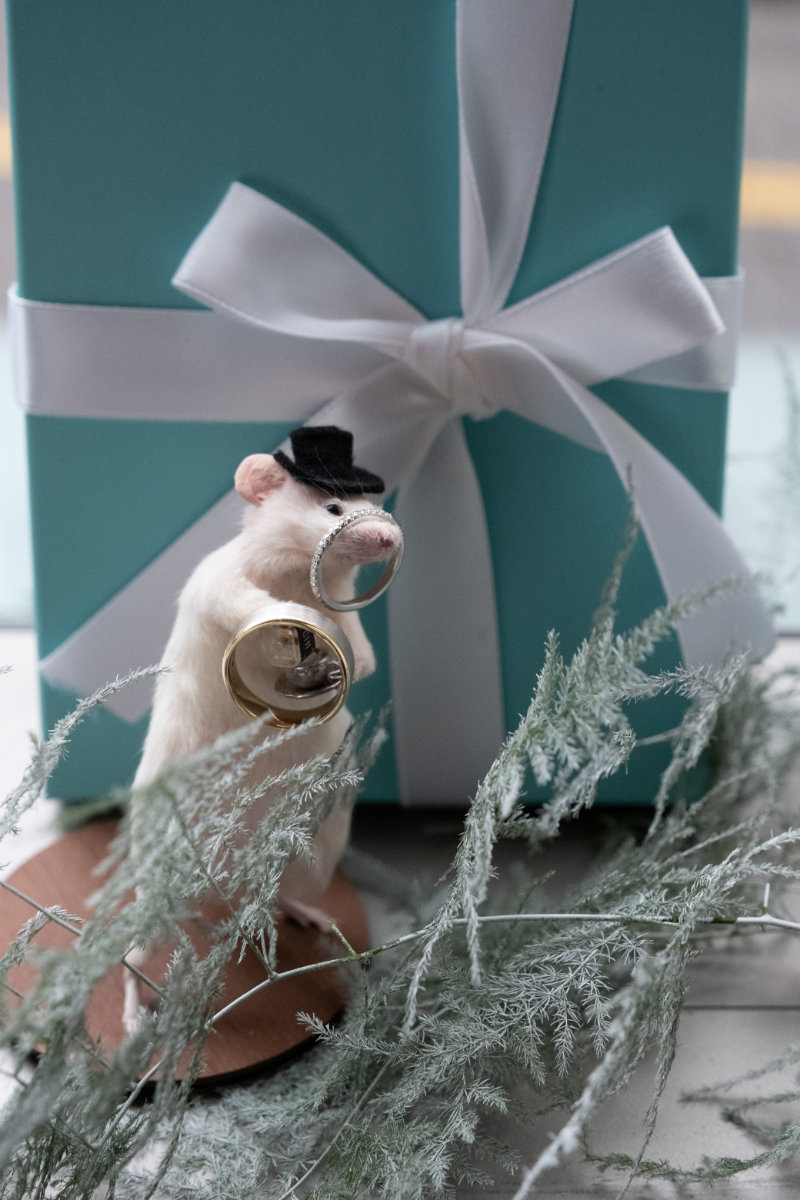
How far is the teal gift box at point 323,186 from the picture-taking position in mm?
649

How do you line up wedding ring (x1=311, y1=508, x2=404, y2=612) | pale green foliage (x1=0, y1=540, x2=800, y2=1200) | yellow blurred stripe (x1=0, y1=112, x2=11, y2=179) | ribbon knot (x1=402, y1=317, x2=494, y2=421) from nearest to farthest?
1. pale green foliage (x1=0, y1=540, x2=800, y2=1200)
2. wedding ring (x1=311, y1=508, x2=404, y2=612)
3. ribbon knot (x1=402, y1=317, x2=494, y2=421)
4. yellow blurred stripe (x1=0, y1=112, x2=11, y2=179)

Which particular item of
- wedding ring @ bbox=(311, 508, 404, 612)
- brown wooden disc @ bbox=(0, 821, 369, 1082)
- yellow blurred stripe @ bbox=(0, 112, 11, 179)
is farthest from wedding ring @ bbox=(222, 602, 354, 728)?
yellow blurred stripe @ bbox=(0, 112, 11, 179)

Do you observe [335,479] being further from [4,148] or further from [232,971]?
[4,148]

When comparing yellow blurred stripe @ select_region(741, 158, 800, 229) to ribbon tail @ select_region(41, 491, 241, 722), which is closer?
ribbon tail @ select_region(41, 491, 241, 722)

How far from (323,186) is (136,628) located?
0.28 meters

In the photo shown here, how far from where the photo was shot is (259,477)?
0.60m

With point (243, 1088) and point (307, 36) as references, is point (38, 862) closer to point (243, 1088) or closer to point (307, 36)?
point (243, 1088)

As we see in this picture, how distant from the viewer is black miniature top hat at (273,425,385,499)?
1.91 feet

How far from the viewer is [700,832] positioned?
0.74 m

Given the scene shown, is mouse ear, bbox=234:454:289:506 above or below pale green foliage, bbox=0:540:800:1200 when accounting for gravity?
above

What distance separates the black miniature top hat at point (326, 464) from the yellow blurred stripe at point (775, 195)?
0.81m

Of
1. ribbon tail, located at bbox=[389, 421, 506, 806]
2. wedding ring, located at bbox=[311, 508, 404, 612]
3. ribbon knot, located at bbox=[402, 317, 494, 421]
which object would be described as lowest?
ribbon tail, located at bbox=[389, 421, 506, 806]

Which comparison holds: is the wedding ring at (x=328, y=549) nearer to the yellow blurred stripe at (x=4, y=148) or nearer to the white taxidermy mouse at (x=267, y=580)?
the white taxidermy mouse at (x=267, y=580)

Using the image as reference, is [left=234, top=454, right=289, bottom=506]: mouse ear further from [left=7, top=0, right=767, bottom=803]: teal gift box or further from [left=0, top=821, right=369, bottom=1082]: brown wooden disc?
[left=0, top=821, right=369, bottom=1082]: brown wooden disc
